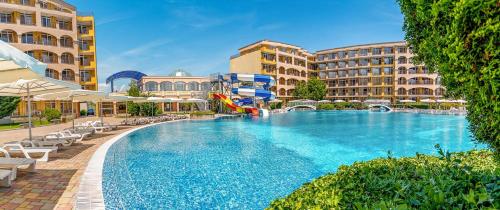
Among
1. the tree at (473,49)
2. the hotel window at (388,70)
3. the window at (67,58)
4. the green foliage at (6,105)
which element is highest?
the hotel window at (388,70)

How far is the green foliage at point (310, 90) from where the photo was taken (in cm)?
6281

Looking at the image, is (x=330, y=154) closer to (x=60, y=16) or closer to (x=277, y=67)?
(x=60, y=16)

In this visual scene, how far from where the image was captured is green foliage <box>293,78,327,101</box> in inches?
2473

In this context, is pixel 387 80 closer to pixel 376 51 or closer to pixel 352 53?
pixel 376 51

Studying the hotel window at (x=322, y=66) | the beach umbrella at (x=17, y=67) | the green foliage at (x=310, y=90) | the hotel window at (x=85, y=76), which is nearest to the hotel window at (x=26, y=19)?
the hotel window at (x=85, y=76)

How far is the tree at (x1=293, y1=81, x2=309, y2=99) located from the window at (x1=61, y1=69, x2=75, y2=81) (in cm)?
4446

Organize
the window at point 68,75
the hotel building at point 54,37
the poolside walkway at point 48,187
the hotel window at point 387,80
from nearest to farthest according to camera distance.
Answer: the poolside walkway at point 48,187
the hotel building at point 54,37
the window at point 68,75
the hotel window at point 387,80

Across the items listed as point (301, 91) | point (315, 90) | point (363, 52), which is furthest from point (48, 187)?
point (363, 52)

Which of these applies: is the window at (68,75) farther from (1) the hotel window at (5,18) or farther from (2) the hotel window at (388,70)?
(2) the hotel window at (388,70)

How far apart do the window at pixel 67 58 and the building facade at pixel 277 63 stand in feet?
110

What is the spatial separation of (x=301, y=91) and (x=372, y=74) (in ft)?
64.7

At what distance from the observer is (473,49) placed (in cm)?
234

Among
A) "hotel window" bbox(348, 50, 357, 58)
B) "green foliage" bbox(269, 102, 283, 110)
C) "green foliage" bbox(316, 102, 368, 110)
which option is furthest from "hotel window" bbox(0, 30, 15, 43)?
"hotel window" bbox(348, 50, 357, 58)

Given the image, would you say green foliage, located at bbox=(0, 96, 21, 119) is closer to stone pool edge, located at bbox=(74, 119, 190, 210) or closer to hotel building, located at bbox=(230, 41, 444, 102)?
stone pool edge, located at bbox=(74, 119, 190, 210)
